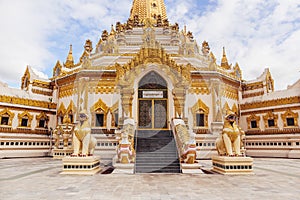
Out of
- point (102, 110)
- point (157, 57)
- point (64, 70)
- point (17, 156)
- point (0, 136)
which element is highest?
point (64, 70)

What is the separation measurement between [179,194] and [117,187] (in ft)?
5.98

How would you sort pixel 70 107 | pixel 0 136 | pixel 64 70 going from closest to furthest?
1. pixel 0 136
2. pixel 70 107
3. pixel 64 70

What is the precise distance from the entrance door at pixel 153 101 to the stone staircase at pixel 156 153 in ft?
3.14

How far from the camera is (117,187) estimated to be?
20.4 feet

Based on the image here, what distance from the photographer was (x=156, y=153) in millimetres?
10727

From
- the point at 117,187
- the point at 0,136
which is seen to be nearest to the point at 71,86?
the point at 0,136

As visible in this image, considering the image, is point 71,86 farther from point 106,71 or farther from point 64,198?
point 64,198

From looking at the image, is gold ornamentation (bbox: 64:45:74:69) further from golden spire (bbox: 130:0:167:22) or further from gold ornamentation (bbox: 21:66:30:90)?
golden spire (bbox: 130:0:167:22)

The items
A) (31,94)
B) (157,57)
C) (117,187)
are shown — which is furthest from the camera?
(31,94)

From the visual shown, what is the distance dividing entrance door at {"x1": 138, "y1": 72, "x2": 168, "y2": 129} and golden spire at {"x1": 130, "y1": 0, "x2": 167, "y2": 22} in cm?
1612

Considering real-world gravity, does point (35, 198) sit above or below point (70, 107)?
below

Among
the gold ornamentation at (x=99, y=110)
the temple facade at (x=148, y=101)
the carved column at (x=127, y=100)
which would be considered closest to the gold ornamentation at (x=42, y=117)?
the temple facade at (x=148, y=101)

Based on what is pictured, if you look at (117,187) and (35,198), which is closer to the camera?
(35,198)

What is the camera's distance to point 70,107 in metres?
18.7
